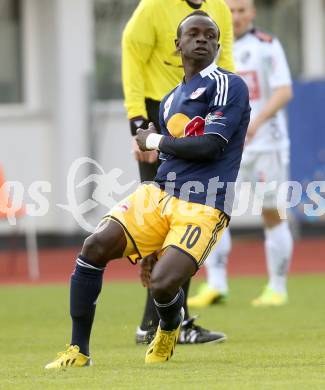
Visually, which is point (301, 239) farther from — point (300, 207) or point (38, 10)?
point (38, 10)

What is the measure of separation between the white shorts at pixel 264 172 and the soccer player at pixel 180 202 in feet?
12.6

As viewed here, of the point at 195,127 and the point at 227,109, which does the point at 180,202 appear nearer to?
the point at 195,127

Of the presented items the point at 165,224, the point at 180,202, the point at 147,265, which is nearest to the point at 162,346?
the point at 147,265

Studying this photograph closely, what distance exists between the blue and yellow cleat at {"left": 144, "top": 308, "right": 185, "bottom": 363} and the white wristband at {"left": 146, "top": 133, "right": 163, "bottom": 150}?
38.8 inches

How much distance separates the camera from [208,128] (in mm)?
6746

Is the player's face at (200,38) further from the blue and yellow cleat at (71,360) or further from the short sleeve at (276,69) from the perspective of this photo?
the short sleeve at (276,69)

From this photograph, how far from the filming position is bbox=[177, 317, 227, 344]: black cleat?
796cm

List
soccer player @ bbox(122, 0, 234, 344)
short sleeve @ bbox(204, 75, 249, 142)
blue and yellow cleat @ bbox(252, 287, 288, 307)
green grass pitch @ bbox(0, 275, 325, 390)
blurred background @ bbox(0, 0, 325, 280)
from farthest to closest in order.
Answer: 1. blurred background @ bbox(0, 0, 325, 280)
2. blue and yellow cleat @ bbox(252, 287, 288, 307)
3. soccer player @ bbox(122, 0, 234, 344)
4. short sleeve @ bbox(204, 75, 249, 142)
5. green grass pitch @ bbox(0, 275, 325, 390)

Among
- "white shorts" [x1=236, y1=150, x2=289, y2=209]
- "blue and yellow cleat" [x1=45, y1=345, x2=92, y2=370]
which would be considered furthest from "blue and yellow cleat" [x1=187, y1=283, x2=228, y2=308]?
"blue and yellow cleat" [x1=45, y1=345, x2=92, y2=370]

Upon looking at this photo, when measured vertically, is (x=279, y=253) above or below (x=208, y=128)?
below

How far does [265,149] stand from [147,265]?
157 inches

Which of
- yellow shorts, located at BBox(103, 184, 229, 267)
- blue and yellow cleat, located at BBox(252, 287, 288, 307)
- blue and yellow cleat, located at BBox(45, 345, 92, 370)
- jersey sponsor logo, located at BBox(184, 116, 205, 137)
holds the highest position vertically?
jersey sponsor logo, located at BBox(184, 116, 205, 137)

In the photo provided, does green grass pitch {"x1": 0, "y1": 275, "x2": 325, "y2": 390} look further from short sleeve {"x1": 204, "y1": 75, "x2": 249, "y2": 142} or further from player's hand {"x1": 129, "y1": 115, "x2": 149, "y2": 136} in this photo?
player's hand {"x1": 129, "y1": 115, "x2": 149, "y2": 136}

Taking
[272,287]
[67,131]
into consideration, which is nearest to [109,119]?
[67,131]
